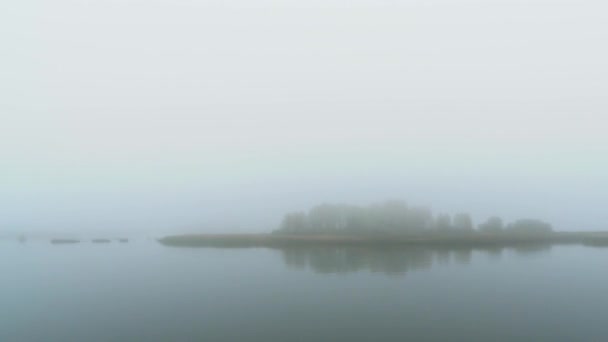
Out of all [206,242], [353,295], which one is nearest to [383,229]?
[206,242]

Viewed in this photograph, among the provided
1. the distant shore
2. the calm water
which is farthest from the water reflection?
the distant shore

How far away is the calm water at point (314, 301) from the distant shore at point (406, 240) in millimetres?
15448

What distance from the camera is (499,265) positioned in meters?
31.4

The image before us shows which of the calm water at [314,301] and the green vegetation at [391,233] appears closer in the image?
the calm water at [314,301]

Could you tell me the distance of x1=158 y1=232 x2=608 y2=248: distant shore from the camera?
50219 millimetres

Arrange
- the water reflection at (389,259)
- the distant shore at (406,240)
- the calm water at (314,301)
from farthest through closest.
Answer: the distant shore at (406,240) → the water reflection at (389,259) → the calm water at (314,301)

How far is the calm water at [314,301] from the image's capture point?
1514 centimetres

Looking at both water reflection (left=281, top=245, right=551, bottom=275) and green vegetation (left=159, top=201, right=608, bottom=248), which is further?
green vegetation (left=159, top=201, right=608, bottom=248)

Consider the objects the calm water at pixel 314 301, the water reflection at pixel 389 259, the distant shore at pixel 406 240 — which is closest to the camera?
the calm water at pixel 314 301

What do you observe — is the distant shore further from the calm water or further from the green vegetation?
the calm water

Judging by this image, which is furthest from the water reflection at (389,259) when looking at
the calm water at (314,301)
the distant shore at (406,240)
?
the distant shore at (406,240)

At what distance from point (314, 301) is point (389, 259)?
1777 centimetres

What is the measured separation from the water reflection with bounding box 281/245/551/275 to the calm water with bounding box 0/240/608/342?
1.13 ft

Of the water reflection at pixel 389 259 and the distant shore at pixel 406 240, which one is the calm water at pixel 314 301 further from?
the distant shore at pixel 406 240
